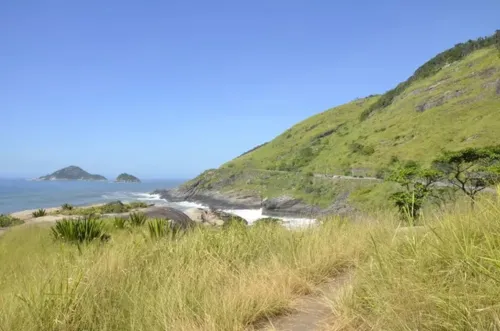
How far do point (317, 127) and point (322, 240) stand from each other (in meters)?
121

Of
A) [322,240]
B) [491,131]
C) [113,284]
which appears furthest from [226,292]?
[491,131]

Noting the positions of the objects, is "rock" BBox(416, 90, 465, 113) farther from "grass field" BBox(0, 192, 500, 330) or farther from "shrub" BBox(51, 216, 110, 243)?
"grass field" BBox(0, 192, 500, 330)

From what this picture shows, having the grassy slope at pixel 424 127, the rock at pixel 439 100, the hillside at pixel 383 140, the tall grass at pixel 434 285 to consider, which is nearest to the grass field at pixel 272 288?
the tall grass at pixel 434 285

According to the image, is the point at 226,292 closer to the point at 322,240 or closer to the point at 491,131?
the point at 322,240

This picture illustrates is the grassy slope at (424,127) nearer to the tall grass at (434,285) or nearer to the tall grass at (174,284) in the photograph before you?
the tall grass at (174,284)

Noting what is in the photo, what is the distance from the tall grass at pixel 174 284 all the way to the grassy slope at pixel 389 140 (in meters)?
35.6

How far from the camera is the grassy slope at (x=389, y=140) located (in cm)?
5666

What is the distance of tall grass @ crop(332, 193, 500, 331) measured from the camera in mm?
2488

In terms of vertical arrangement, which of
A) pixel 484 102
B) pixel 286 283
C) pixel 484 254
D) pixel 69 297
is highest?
pixel 484 102

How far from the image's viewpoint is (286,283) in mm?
4559

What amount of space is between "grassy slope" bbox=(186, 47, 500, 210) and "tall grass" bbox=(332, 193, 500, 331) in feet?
122

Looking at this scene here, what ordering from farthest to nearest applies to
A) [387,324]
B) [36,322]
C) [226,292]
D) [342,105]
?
[342,105], [226,292], [36,322], [387,324]

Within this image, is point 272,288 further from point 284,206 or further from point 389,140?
point 389,140

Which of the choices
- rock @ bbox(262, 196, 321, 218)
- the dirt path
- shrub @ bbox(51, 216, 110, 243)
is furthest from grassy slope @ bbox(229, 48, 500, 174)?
the dirt path
